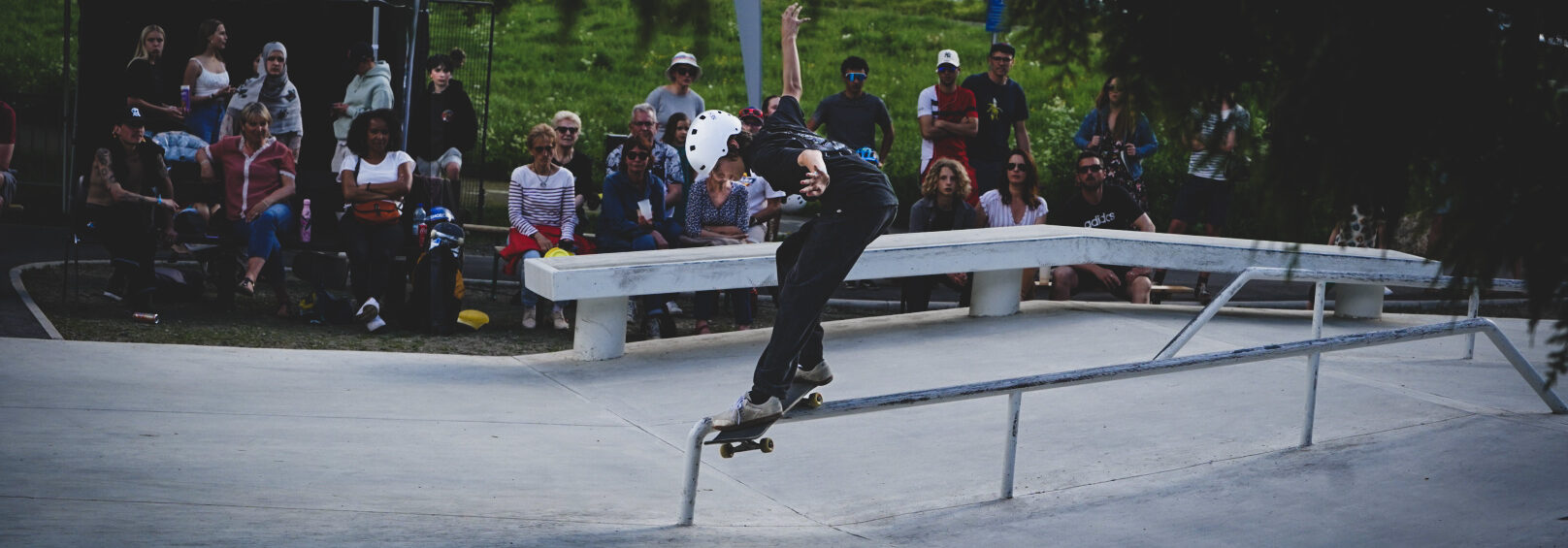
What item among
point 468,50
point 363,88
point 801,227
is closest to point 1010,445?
point 801,227

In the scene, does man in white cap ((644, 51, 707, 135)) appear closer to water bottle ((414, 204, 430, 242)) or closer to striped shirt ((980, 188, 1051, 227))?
water bottle ((414, 204, 430, 242))

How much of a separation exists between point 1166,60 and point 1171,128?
7.2 inches

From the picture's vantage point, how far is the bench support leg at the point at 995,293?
9.57 meters

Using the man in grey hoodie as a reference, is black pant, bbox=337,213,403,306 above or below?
below

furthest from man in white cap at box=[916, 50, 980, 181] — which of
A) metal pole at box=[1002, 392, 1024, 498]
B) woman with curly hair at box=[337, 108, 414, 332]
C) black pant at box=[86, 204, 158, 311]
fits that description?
metal pole at box=[1002, 392, 1024, 498]

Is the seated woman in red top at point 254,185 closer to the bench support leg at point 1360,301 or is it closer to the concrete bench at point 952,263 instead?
the concrete bench at point 952,263

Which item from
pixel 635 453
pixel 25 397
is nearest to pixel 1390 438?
pixel 635 453

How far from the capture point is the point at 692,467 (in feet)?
16.8

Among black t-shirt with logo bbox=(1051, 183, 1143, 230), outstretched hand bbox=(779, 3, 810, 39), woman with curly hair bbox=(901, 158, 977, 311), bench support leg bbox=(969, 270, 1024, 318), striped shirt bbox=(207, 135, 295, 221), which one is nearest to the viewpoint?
outstretched hand bbox=(779, 3, 810, 39)

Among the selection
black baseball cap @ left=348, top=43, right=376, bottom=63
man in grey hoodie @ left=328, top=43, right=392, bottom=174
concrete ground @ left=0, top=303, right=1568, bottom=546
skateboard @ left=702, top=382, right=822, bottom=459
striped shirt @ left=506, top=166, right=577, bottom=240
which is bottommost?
concrete ground @ left=0, top=303, right=1568, bottom=546

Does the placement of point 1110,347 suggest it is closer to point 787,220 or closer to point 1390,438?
point 1390,438

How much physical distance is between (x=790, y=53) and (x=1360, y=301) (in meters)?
6.03

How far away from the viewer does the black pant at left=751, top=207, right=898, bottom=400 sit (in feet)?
17.4

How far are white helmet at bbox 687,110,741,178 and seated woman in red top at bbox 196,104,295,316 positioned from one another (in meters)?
5.63
